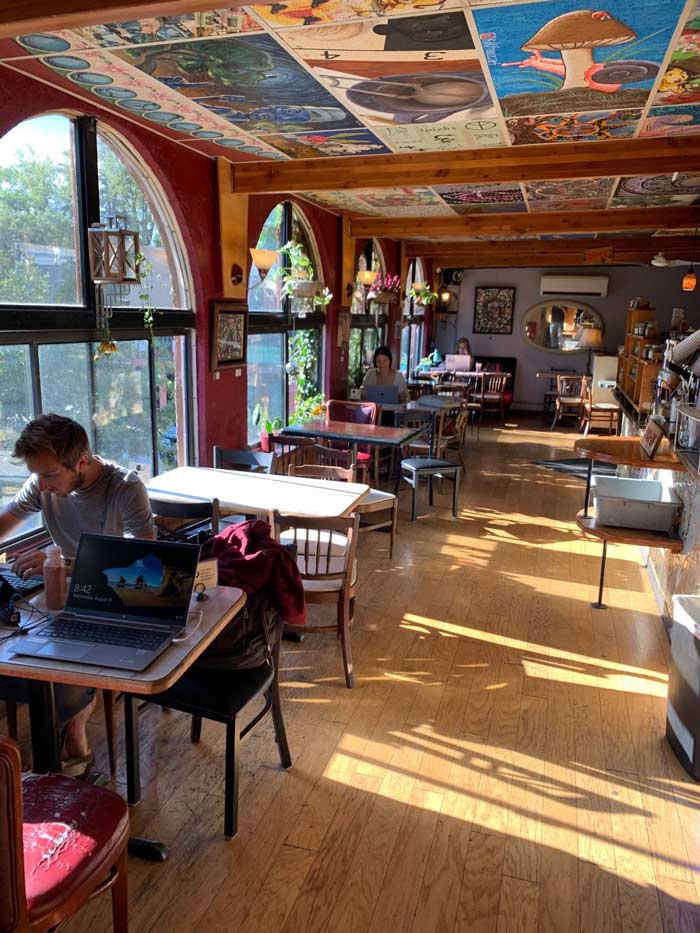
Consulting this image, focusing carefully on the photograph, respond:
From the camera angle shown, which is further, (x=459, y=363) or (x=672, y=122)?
(x=459, y=363)

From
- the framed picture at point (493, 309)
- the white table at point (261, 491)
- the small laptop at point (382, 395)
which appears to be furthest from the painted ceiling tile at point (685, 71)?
the framed picture at point (493, 309)

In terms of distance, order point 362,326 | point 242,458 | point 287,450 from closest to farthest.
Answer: point 242,458 < point 287,450 < point 362,326

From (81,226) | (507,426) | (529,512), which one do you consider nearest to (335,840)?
(81,226)

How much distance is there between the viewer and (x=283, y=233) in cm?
676

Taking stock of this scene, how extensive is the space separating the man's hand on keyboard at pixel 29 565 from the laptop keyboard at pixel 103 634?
1.20 feet

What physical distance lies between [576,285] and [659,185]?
269 inches

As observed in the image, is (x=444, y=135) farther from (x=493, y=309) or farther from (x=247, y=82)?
(x=493, y=309)

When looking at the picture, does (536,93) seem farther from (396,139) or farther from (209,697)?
(209,697)

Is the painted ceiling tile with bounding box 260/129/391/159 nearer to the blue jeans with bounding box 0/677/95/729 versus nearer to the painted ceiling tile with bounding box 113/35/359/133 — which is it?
the painted ceiling tile with bounding box 113/35/359/133

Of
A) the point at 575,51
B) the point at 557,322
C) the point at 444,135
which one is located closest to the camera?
the point at 575,51

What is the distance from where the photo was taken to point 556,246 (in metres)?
10.5

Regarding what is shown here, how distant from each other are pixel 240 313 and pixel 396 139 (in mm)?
1855

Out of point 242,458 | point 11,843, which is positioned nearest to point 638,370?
point 242,458

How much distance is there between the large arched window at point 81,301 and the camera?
3424mm
